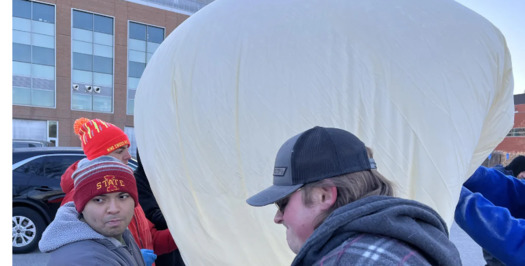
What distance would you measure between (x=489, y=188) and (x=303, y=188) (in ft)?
4.70

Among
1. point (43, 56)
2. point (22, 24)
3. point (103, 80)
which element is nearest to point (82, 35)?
point (43, 56)

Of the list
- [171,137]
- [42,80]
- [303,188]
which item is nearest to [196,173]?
[171,137]

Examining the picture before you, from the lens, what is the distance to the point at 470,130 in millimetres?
953

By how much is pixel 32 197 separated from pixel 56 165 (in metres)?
0.53

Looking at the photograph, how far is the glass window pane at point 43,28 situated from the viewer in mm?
22419

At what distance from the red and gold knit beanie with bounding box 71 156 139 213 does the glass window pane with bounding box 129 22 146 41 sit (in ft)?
88.4

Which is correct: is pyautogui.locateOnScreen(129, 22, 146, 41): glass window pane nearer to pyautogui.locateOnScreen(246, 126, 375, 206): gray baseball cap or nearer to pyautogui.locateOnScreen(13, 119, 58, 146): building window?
pyautogui.locateOnScreen(13, 119, 58, 146): building window

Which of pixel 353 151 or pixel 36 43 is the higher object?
pixel 36 43

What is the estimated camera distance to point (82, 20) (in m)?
24.2

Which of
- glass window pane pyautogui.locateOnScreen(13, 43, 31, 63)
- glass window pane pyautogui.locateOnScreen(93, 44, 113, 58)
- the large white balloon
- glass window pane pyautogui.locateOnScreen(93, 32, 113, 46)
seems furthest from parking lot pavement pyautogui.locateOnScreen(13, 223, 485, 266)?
glass window pane pyautogui.locateOnScreen(93, 32, 113, 46)

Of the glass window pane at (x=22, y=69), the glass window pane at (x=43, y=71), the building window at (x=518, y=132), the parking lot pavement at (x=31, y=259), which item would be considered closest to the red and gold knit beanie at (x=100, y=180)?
the parking lot pavement at (x=31, y=259)

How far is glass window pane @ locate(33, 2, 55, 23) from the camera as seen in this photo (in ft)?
73.9

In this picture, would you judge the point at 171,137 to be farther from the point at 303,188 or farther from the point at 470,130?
the point at 470,130

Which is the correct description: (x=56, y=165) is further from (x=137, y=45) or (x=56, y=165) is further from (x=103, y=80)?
(x=137, y=45)
